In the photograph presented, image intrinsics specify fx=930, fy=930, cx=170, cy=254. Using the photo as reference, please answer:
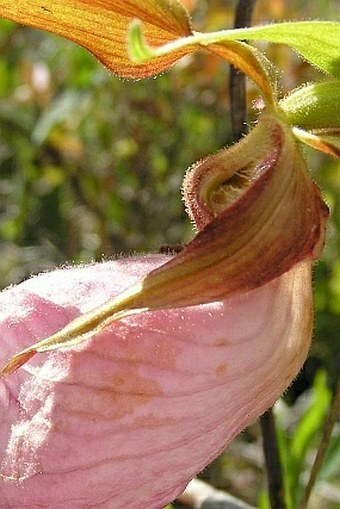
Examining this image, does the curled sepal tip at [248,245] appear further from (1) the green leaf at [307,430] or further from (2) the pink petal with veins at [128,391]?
(1) the green leaf at [307,430]

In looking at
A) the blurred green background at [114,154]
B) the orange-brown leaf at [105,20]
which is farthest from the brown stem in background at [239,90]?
the blurred green background at [114,154]

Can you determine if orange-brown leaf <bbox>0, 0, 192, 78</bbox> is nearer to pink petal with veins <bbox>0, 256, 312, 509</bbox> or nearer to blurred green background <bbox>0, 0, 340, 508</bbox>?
pink petal with veins <bbox>0, 256, 312, 509</bbox>

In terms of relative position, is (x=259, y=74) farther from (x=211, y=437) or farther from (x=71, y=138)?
(x=71, y=138)

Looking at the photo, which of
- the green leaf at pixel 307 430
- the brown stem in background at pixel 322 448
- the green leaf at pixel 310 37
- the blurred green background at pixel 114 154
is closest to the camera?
the green leaf at pixel 310 37

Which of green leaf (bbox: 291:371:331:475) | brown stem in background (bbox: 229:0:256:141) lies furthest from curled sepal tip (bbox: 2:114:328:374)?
green leaf (bbox: 291:371:331:475)

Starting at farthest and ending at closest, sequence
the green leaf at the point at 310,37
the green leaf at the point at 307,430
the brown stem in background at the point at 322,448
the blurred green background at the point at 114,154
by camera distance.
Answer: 1. the blurred green background at the point at 114,154
2. the green leaf at the point at 307,430
3. the brown stem in background at the point at 322,448
4. the green leaf at the point at 310,37

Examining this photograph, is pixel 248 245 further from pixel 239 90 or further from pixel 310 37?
pixel 239 90
